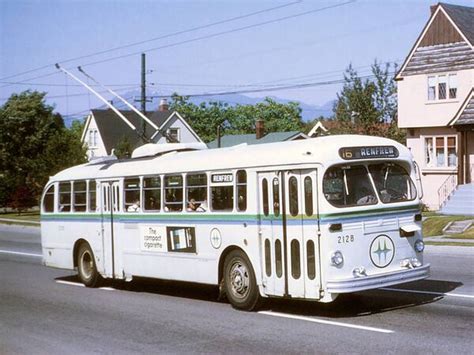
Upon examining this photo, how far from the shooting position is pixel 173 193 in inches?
572

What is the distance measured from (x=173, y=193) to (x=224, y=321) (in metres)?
3.47

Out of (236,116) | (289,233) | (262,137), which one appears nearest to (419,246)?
(289,233)

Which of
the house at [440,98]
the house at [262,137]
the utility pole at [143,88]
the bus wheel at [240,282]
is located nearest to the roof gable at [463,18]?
the house at [440,98]

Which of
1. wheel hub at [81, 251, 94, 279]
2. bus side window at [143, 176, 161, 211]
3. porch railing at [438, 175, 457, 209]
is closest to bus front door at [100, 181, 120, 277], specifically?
→ wheel hub at [81, 251, 94, 279]

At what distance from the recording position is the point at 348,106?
156ft

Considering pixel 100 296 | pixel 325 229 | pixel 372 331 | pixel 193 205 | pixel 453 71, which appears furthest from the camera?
pixel 453 71

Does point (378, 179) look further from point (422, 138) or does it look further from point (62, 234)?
point (422, 138)

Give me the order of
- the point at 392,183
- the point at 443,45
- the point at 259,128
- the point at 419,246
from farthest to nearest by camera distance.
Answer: the point at 259,128 < the point at 443,45 < the point at 392,183 < the point at 419,246

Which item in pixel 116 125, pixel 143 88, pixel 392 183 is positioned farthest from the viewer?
pixel 116 125

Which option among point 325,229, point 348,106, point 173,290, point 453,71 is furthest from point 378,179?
point 348,106

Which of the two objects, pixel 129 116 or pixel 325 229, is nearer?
pixel 325 229

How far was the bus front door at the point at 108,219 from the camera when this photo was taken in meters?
16.2

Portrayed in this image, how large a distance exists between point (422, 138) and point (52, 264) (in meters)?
25.9

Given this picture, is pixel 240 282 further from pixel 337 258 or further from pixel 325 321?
pixel 337 258
